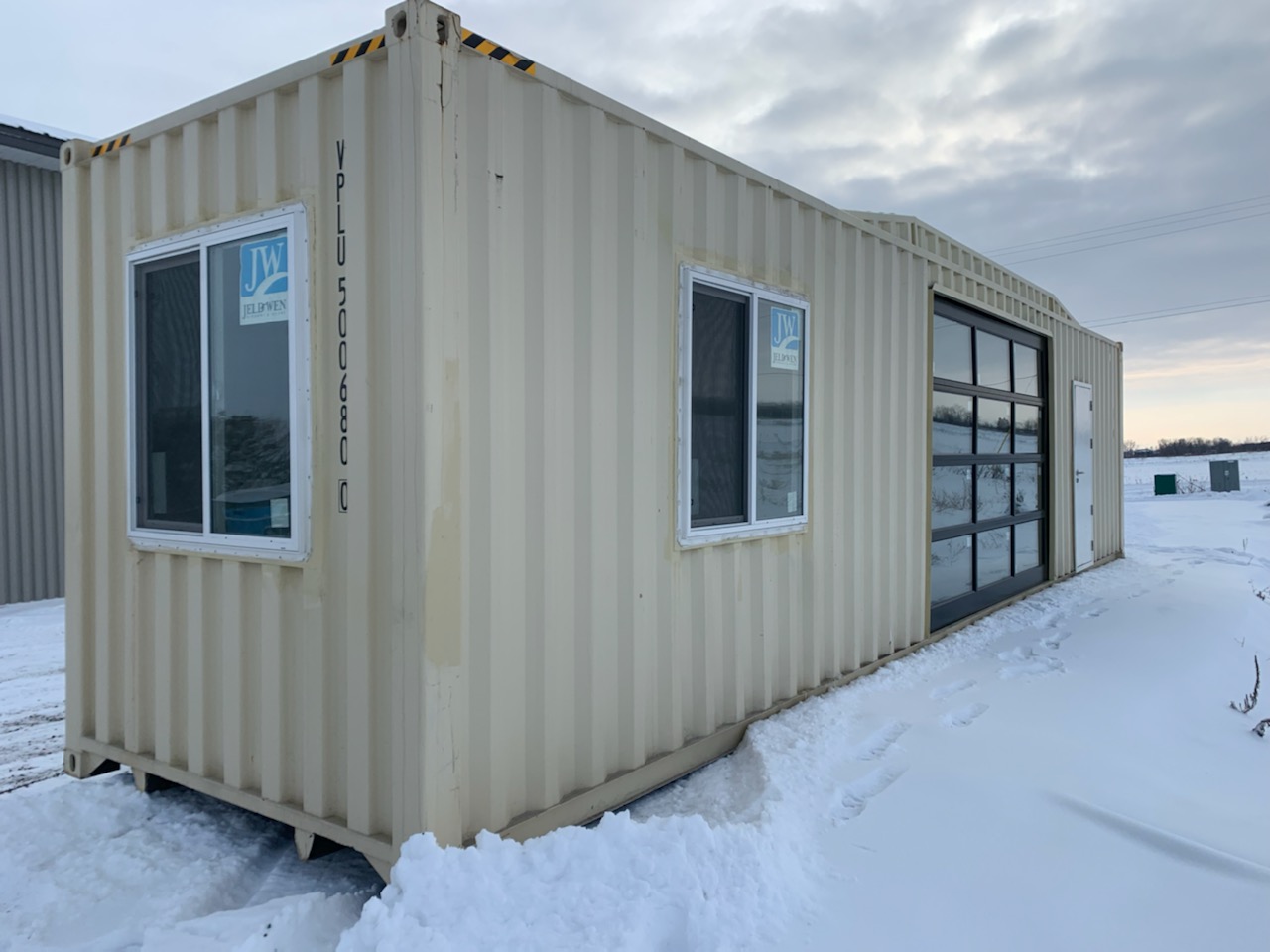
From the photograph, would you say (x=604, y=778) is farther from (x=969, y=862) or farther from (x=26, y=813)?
(x=26, y=813)

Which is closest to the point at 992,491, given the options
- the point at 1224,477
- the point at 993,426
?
Result: the point at 993,426

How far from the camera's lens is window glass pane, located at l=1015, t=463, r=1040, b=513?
826cm

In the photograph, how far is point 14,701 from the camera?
16.4ft

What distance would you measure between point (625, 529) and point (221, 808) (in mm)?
2107

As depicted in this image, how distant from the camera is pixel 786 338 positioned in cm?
443

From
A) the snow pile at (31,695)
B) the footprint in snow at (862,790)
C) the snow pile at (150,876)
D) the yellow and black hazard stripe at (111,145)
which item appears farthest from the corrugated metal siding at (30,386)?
the footprint in snow at (862,790)

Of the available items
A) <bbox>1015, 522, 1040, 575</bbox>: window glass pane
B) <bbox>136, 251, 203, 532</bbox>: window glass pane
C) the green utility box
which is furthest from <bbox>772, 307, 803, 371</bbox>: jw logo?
the green utility box

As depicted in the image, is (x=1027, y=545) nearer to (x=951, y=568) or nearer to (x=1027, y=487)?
(x=1027, y=487)

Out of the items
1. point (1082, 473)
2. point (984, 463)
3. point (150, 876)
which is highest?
point (984, 463)

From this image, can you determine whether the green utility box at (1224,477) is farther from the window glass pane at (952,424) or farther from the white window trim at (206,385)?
the white window trim at (206,385)

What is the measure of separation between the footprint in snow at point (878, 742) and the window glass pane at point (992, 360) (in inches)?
164

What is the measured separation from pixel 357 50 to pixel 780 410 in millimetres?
2630

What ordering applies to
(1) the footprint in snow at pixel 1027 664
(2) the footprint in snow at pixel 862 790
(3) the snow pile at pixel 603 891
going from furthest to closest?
1. (1) the footprint in snow at pixel 1027 664
2. (2) the footprint in snow at pixel 862 790
3. (3) the snow pile at pixel 603 891

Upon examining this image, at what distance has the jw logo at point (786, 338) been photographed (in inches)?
171
